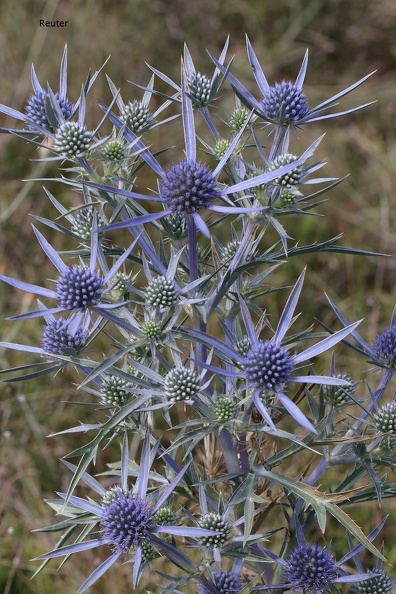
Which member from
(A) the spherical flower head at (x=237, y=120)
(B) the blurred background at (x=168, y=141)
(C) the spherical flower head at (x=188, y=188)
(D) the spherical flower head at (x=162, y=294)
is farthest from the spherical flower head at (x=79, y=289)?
(B) the blurred background at (x=168, y=141)

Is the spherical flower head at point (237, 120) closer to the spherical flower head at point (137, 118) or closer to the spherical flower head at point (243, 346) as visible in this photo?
the spherical flower head at point (137, 118)

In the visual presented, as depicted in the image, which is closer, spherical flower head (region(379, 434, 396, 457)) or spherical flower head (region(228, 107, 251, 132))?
spherical flower head (region(379, 434, 396, 457))

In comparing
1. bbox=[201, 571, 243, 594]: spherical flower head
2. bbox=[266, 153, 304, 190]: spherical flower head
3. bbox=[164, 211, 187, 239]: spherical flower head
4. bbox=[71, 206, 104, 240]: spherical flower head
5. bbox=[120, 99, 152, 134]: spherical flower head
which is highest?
bbox=[120, 99, 152, 134]: spherical flower head

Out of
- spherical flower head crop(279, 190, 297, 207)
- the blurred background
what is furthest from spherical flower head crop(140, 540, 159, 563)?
the blurred background

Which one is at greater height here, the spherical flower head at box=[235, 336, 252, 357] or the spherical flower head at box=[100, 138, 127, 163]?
the spherical flower head at box=[100, 138, 127, 163]

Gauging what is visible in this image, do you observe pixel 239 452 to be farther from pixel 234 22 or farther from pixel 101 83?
pixel 234 22

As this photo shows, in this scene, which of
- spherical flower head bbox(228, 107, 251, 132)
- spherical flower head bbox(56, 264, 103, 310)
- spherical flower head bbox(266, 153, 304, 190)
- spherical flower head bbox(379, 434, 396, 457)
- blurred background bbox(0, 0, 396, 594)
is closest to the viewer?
spherical flower head bbox(56, 264, 103, 310)

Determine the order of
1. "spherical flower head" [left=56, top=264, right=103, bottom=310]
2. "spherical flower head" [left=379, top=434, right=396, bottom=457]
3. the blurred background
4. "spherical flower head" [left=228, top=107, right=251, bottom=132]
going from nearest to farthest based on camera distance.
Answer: "spherical flower head" [left=56, top=264, right=103, bottom=310], "spherical flower head" [left=379, top=434, right=396, bottom=457], "spherical flower head" [left=228, top=107, right=251, bottom=132], the blurred background

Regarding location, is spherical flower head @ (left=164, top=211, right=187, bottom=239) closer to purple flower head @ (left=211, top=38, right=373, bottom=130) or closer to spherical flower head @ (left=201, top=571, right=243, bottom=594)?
purple flower head @ (left=211, top=38, right=373, bottom=130)
